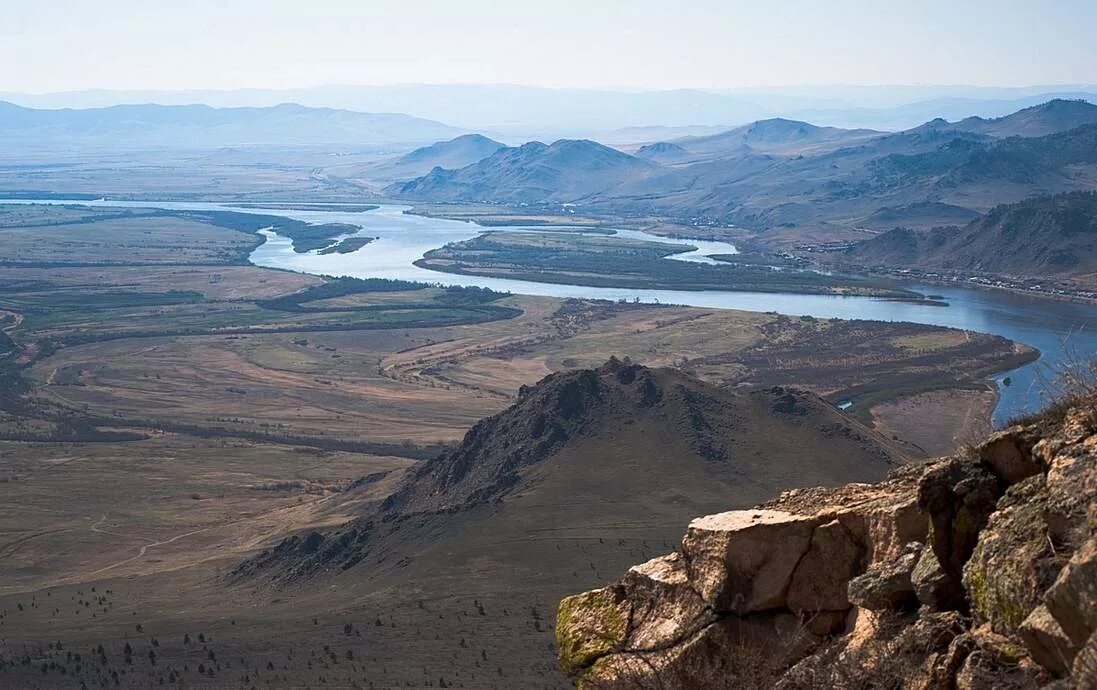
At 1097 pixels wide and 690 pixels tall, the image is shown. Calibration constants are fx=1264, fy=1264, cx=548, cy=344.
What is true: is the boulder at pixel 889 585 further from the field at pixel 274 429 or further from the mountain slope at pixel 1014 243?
the mountain slope at pixel 1014 243

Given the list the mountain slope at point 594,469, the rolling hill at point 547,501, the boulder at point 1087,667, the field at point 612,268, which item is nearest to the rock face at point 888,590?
the boulder at point 1087,667

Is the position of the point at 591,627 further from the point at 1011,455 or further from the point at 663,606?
the point at 1011,455

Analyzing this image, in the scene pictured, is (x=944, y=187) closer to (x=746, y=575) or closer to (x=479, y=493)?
(x=479, y=493)

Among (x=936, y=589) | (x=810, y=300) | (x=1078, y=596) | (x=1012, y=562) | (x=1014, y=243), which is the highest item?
(x=1078, y=596)

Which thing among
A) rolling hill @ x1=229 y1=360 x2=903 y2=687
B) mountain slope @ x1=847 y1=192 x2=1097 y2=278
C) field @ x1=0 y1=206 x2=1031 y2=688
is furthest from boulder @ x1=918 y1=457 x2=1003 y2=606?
mountain slope @ x1=847 y1=192 x2=1097 y2=278

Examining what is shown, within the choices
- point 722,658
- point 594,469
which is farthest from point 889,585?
point 594,469
